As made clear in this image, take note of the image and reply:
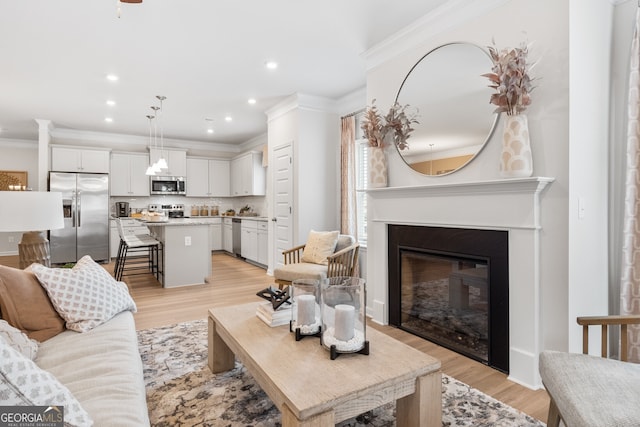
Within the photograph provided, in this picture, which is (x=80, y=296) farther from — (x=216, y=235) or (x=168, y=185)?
(x=216, y=235)

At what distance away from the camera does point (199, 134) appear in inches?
294

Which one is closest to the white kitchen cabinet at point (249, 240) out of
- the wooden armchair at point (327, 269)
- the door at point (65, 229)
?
the wooden armchair at point (327, 269)

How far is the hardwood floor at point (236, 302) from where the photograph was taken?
2.11 metres

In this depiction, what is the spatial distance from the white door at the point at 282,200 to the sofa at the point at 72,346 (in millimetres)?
2958

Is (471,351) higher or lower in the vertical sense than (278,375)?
lower

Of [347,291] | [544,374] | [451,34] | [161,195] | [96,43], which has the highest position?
[96,43]

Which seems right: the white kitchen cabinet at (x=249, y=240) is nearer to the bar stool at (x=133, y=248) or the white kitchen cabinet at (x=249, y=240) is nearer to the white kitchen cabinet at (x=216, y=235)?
the white kitchen cabinet at (x=216, y=235)

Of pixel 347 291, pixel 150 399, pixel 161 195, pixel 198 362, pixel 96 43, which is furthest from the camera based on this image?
pixel 161 195

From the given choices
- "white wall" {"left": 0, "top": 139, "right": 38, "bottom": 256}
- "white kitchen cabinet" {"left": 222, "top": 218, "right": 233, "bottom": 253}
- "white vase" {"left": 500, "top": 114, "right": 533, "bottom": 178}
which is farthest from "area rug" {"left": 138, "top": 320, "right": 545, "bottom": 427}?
"white wall" {"left": 0, "top": 139, "right": 38, "bottom": 256}

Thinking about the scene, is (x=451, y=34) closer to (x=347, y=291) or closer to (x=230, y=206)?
(x=347, y=291)

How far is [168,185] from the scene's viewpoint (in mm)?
7734

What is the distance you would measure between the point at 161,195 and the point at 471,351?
7281 millimetres

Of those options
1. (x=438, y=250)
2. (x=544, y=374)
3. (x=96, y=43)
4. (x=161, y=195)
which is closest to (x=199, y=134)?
(x=161, y=195)

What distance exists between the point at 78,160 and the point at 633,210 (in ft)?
26.7
